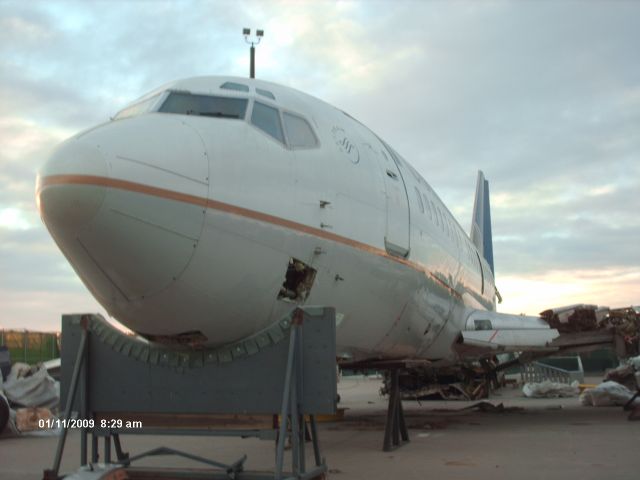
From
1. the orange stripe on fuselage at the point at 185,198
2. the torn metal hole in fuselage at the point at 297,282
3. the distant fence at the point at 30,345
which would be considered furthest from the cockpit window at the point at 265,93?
the distant fence at the point at 30,345

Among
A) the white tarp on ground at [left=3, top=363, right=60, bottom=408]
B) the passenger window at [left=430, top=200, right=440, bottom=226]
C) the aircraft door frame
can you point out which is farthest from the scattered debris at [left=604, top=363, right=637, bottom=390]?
the white tarp on ground at [left=3, top=363, right=60, bottom=408]

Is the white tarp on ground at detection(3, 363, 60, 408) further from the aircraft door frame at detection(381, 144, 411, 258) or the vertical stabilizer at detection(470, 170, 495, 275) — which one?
the vertical stabilizer at detection(470, 170, 495, 275)

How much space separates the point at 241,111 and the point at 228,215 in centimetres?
143

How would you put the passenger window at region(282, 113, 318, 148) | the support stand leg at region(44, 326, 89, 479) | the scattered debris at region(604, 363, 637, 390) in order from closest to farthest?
the support stand leg at region(44, 326, 89, 479), the passenger window at region(282, 113, 318, 148), the scattered debris at region(604, 363, 637, 390)

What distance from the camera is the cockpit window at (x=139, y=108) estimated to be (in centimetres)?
607

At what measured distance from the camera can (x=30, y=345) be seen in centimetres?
2212

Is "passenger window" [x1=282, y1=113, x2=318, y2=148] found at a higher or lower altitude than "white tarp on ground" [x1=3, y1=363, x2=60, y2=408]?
higher

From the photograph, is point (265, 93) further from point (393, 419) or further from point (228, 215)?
point (393, 419)

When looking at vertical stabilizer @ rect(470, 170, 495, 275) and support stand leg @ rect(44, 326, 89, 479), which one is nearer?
support stand leg @ rect(44, 326, 89, 479)

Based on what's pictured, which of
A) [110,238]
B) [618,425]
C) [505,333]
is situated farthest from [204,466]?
[618,425]

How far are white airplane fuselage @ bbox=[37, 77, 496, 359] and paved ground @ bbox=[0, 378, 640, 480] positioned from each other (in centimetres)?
149

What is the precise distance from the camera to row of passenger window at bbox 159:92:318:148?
234 inches

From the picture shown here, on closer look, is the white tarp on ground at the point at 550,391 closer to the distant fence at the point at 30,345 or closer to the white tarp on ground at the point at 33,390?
the white tarp on ground at the point at 33,390

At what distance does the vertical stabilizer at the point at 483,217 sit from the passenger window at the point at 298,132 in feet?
59.8
